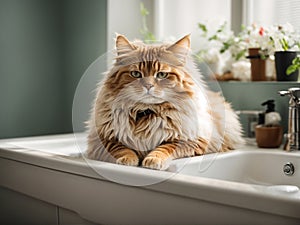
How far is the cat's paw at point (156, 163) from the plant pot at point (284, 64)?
2.84 ft

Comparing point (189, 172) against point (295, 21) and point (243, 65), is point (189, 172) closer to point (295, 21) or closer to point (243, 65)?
point (243, 65)

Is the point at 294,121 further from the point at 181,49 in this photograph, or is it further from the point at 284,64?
the point at 181,49

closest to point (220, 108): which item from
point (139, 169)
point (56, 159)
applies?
point (139, 169)

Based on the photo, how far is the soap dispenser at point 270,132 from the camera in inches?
75.5

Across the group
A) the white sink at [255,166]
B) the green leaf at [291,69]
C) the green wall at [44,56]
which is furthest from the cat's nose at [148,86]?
the green wall at [44,56]

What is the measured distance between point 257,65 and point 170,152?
35.1 inches

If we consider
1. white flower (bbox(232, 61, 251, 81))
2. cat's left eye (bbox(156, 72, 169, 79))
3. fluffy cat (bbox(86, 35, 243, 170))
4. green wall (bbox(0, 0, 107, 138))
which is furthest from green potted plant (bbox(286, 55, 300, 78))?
green wall (bbox(0, 0, 107, 138))

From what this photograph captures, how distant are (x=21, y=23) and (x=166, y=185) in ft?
5.10

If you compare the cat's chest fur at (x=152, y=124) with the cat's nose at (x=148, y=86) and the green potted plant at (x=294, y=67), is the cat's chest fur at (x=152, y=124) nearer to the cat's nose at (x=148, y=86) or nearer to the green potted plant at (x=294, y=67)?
the cat's nose at (x=148, y=86)

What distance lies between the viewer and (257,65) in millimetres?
2143

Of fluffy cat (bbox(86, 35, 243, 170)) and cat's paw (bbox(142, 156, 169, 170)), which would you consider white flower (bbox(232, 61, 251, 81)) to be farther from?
cat's paw (bbox(142, 156, 169, 170))

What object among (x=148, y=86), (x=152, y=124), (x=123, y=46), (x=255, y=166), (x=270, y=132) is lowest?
(x=255, y=166)

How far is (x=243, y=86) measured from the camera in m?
2.19

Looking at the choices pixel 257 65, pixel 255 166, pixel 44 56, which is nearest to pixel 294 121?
pixel 255 166
